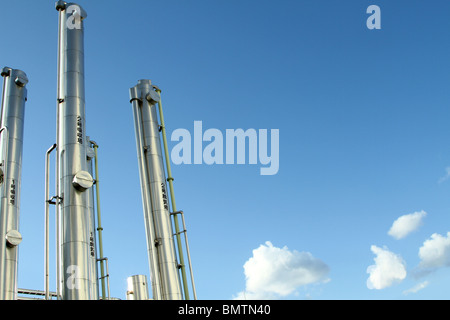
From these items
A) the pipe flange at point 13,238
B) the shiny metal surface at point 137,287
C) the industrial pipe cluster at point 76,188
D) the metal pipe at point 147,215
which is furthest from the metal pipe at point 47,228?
the shiny metal surface at point 137,287

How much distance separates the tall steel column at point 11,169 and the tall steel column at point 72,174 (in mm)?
3579

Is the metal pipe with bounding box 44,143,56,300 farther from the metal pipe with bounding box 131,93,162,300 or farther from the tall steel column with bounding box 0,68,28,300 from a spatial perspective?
the metal pipe with bounding box 131,93,162,300

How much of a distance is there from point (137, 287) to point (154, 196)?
330 inches

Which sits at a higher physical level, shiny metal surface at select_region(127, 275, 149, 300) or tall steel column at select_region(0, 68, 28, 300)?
tall steel column at select_region(0, 68, 28, 300)

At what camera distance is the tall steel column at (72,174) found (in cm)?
1864

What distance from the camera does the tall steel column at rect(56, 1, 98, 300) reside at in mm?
18641

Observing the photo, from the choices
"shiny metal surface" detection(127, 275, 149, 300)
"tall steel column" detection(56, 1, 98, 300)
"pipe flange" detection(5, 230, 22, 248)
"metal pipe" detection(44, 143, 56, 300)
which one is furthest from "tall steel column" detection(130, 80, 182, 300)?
"shiny metal surface" detection(127, 275, 149, 300)

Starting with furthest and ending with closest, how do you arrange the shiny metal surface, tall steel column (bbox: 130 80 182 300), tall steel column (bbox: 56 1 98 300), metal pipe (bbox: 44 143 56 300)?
the shiny metal surface
tall steel column (bbox: 130 80 182 300)
metal pipe (bbox: 44 143 56 300)
tall steel column (bbox: 56 1 98 300)

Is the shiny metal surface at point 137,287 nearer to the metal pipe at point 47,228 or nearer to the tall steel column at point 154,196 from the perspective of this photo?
the tall steel column at point 154,196

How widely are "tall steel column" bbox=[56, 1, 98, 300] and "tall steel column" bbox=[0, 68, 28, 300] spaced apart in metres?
3.58

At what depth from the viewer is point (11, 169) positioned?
90.0 ft
